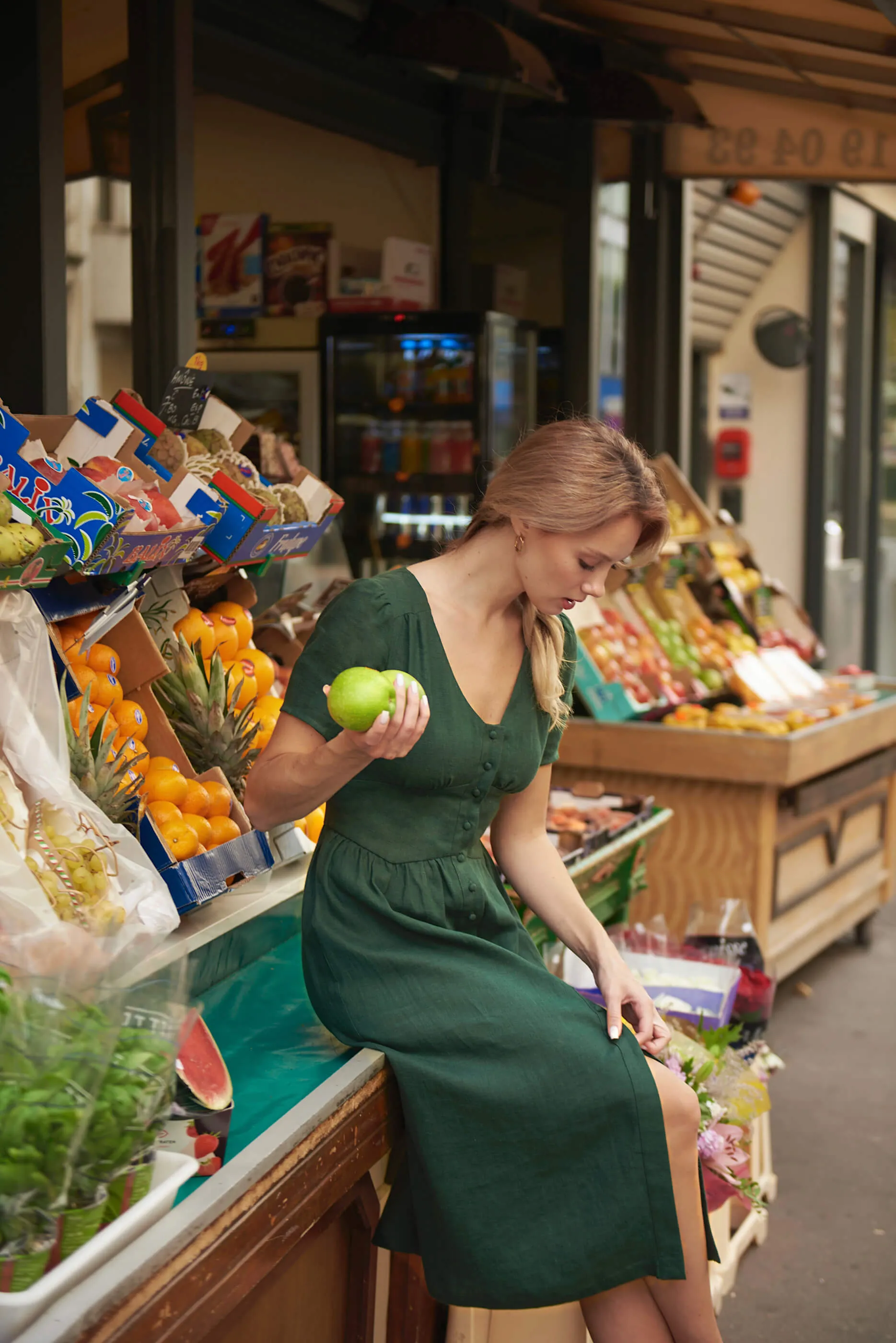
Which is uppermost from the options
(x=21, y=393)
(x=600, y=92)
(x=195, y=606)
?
(x=600, y=92)

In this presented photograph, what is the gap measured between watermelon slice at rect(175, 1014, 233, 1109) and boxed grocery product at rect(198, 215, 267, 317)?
4.32 metres

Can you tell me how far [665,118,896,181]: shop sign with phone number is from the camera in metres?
5.06

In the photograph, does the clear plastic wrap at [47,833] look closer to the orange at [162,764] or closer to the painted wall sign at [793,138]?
the orange at [162,764]

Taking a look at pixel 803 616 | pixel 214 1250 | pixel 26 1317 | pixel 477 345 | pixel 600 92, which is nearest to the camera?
pixel 26 1317

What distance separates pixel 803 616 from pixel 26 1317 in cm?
545

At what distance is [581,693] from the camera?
460 centimetres

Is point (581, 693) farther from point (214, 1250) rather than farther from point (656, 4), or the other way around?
point (214, 1250)

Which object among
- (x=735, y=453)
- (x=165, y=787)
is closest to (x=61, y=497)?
(x=165, y=787)

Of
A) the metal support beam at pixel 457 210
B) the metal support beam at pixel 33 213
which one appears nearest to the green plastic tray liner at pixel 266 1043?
the metal support beam at pixel 33 213

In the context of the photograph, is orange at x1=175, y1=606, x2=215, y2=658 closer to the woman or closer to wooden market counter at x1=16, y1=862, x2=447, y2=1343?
wooden market counter at x1=16, y1=862, x2=447, y2=1343

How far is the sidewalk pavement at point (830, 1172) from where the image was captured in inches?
118

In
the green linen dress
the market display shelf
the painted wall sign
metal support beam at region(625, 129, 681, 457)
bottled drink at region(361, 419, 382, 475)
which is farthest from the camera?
metal support beam at region(625, 129, 681, 457)

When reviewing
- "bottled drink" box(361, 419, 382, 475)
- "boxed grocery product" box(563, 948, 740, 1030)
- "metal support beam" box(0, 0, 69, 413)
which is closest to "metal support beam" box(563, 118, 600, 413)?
"bottled drink" box(361, 419, 382, 475)

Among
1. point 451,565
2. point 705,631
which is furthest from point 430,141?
point 451,565
